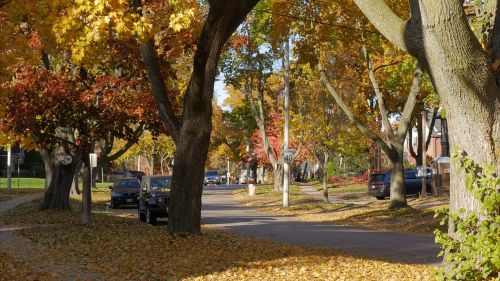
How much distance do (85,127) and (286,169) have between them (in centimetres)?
1355

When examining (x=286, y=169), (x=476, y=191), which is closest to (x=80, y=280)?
(x=476, y=191)

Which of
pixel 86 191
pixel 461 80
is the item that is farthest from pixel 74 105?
pixel 461 80

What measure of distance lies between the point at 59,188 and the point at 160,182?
15.1 ft

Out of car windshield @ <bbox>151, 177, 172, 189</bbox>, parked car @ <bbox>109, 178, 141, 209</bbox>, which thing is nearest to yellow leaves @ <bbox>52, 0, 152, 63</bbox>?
car windshield @ <bbox>151, 177, 172, 189</bbox>

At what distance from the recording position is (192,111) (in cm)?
1560

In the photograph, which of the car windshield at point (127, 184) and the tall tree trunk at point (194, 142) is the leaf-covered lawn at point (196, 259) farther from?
the car windshield at point (127, 184)

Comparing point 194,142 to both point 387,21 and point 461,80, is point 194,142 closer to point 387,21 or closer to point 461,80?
point 387,21

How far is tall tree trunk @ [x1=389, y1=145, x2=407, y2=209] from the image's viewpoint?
2742 cm

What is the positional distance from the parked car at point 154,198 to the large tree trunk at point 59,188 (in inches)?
125

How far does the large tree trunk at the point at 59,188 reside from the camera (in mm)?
26922

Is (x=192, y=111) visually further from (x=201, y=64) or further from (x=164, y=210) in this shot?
(x=164, y=210)

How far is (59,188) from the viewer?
89.9ft

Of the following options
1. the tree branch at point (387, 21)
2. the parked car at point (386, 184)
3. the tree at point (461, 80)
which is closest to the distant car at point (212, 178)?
the parked car at point (386, 184)

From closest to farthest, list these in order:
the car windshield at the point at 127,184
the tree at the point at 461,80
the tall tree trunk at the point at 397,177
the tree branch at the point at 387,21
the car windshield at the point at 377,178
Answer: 1. the tree at the point at 461,80
2. the tree branch at the point at 387,21
3. the tall tree trunk at the point at 397,177
4. the car windshield at the point at 127,184
5. the car windshield at the point at 377,178
